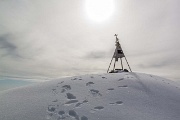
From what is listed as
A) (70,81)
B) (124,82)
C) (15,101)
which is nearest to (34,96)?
(15,101)

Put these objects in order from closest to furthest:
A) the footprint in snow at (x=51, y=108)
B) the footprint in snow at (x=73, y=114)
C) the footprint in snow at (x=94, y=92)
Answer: the footprint in snow at (x=73, y=114), the footprint in snow at (x=51, y=108), the footprint in snow at (x=94, y=92)

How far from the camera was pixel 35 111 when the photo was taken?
211 inches

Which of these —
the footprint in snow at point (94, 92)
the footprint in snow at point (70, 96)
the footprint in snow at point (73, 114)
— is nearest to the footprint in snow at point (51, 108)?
the footprint in snow at point (73, 114)

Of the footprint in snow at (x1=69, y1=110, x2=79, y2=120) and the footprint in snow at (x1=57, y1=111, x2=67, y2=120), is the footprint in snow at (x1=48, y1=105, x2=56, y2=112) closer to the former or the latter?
the footprint in snow at (x1=57, y1=111, x2=67, y2=120)

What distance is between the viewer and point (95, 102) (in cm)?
586

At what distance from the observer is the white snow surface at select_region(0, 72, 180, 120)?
511 centimetres

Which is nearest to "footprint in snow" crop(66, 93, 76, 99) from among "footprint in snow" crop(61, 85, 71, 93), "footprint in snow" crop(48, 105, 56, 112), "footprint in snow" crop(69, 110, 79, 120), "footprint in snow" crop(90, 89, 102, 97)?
"footprint in snow" crop(61, 85, 71, 93)

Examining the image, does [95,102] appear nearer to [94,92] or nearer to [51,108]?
[94,92]

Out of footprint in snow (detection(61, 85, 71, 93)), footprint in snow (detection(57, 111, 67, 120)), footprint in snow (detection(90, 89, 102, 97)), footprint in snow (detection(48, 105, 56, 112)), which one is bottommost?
footprint in snow (detection(57, 111, 67, 120))

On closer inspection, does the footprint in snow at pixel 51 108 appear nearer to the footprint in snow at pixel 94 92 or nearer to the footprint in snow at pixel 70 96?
the footprint in snow at pixel 70 96

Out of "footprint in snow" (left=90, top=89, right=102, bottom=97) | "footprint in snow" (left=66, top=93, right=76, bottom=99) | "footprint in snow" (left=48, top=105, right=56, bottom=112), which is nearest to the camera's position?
"footprint in snow" (left=48, top=105, right=56, bottom=112)

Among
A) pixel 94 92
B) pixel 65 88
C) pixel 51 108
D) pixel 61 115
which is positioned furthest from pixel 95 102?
pixel 65 88

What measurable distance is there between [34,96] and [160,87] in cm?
486

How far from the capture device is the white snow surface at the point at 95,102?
5109 millimetres
